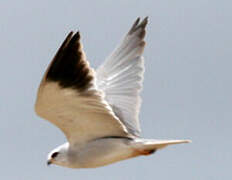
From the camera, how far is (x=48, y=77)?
9.54 meters

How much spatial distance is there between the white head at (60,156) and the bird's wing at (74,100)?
136 millimetres

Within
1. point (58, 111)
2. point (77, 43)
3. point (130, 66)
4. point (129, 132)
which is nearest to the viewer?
point (77, 43)

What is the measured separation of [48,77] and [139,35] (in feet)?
11.2

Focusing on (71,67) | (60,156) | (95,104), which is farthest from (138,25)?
(71,67)

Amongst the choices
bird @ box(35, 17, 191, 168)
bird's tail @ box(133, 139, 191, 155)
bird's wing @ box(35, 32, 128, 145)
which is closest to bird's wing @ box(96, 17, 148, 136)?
bird @ box(35, 17, 191, 168)

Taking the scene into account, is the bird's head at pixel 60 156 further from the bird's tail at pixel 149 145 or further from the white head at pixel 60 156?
the bird's tail at pixel 149 145

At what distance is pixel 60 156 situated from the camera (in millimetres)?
10836

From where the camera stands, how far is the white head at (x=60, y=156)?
35.4ft

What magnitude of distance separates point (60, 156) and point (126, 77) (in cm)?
192

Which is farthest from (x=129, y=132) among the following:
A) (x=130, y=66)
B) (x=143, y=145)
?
(x=130, y=66)

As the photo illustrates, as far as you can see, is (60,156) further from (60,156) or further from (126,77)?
(126,77)

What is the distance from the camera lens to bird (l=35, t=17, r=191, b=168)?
9617 mm

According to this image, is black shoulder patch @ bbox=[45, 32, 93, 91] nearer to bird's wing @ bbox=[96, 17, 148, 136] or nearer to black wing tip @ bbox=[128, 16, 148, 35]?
bird's wing @ bbox=[96, 17, 148, 136]

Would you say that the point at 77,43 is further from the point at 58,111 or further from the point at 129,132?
the point at 129,132
